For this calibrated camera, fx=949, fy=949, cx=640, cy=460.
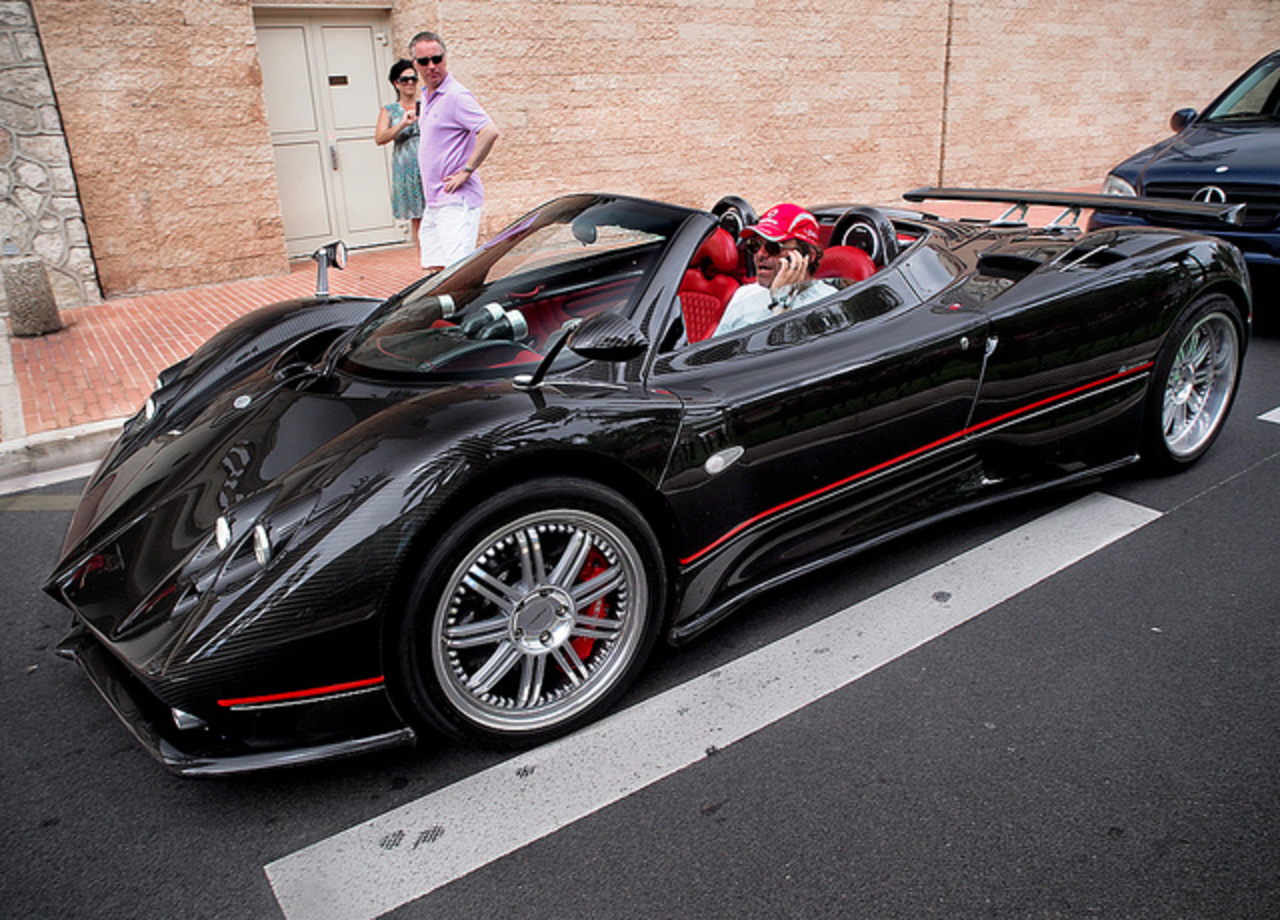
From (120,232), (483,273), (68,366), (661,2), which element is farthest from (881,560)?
(661,2)

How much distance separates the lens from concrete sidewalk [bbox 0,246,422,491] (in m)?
4.71

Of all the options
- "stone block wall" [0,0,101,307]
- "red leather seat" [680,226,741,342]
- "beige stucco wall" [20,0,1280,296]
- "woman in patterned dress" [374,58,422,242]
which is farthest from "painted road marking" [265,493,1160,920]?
"beige stucco wall" [20,0,1280,296]

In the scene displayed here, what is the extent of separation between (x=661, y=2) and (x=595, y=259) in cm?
767

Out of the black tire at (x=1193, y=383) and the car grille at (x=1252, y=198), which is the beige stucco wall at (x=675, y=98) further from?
the black tire at (x=1193, y=383)

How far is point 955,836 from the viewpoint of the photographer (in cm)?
204

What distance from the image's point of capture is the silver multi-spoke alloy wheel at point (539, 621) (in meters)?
2.21

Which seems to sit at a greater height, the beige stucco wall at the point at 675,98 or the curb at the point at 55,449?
the beige stucco wall at the point at 675,98

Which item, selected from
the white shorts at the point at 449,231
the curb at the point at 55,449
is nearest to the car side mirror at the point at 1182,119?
the white shorts at the point at 449,231

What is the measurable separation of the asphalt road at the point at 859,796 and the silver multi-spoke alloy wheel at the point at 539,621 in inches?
7.0

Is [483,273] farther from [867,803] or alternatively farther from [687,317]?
[867,803]

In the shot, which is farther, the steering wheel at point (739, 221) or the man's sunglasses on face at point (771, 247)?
the steering wheel at point (739, 221)

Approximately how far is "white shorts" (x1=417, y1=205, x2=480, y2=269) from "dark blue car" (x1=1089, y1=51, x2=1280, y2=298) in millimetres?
3896

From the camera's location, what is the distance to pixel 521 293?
124 inches

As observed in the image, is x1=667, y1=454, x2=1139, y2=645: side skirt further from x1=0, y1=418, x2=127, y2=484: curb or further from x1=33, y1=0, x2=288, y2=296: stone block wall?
x1=33, y1=0, x2=288, y2=296: stone block wall
